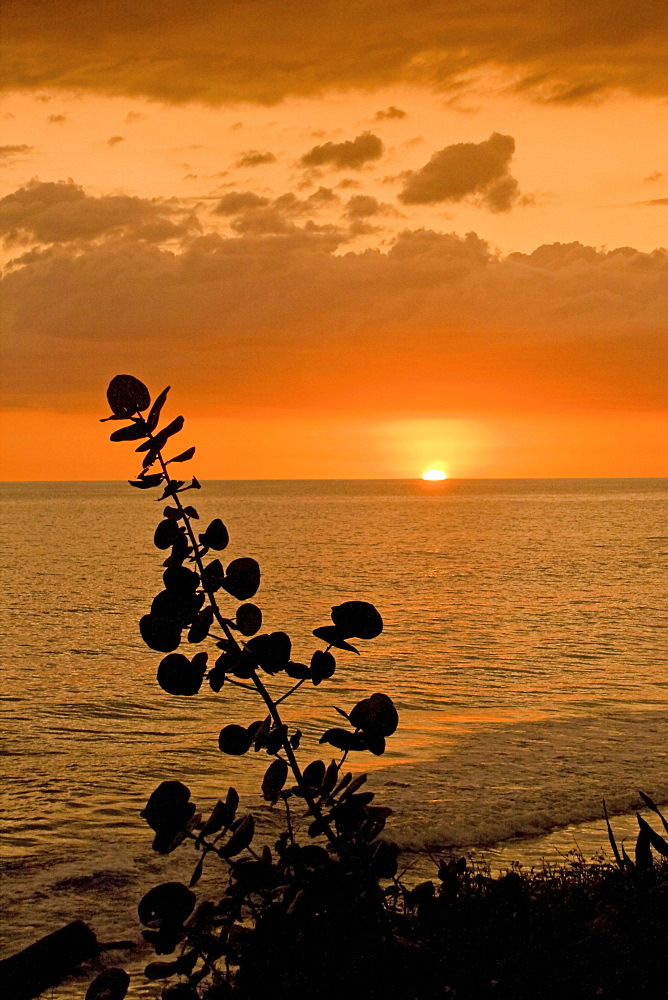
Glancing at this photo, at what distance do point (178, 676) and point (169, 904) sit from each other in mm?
815

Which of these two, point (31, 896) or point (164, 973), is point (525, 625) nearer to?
point (31, 896)

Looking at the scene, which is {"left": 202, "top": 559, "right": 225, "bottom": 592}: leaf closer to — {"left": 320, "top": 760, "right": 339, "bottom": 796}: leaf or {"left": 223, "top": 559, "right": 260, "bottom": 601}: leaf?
{"left": 223, "top": 559, "right": 260, "bottom": 601}: leaf

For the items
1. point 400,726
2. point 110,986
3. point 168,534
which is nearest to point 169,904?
point 110,986

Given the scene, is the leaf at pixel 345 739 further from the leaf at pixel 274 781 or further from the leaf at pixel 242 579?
the leaf at pixel 242 579

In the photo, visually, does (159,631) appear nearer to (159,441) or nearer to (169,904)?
(159,441)

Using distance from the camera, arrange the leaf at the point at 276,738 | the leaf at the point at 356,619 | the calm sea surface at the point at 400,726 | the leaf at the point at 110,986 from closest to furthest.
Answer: the leaf at the point at 110,986 → the leaf at the point at 356,619 → the leaf at the point at 276,738 → the calm sea surface at the point at 400,726

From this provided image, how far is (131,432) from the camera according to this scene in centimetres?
357

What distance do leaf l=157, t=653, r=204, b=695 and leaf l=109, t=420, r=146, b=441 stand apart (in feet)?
2.68

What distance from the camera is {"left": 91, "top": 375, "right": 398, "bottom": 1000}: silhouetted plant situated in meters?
3.35

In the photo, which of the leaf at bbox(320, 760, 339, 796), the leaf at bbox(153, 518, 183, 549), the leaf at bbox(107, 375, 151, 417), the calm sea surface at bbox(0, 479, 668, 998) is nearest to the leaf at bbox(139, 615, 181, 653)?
the leaf at bbox(153, 518, 183, 549)

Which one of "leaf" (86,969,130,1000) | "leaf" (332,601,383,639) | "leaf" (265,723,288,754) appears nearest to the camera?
"leaf" (86,969,130,1000)

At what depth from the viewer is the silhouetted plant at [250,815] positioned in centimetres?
335

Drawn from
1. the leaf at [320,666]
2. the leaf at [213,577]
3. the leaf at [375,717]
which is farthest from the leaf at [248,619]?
the leaf at [375,717]

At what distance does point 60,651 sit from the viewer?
100ft
